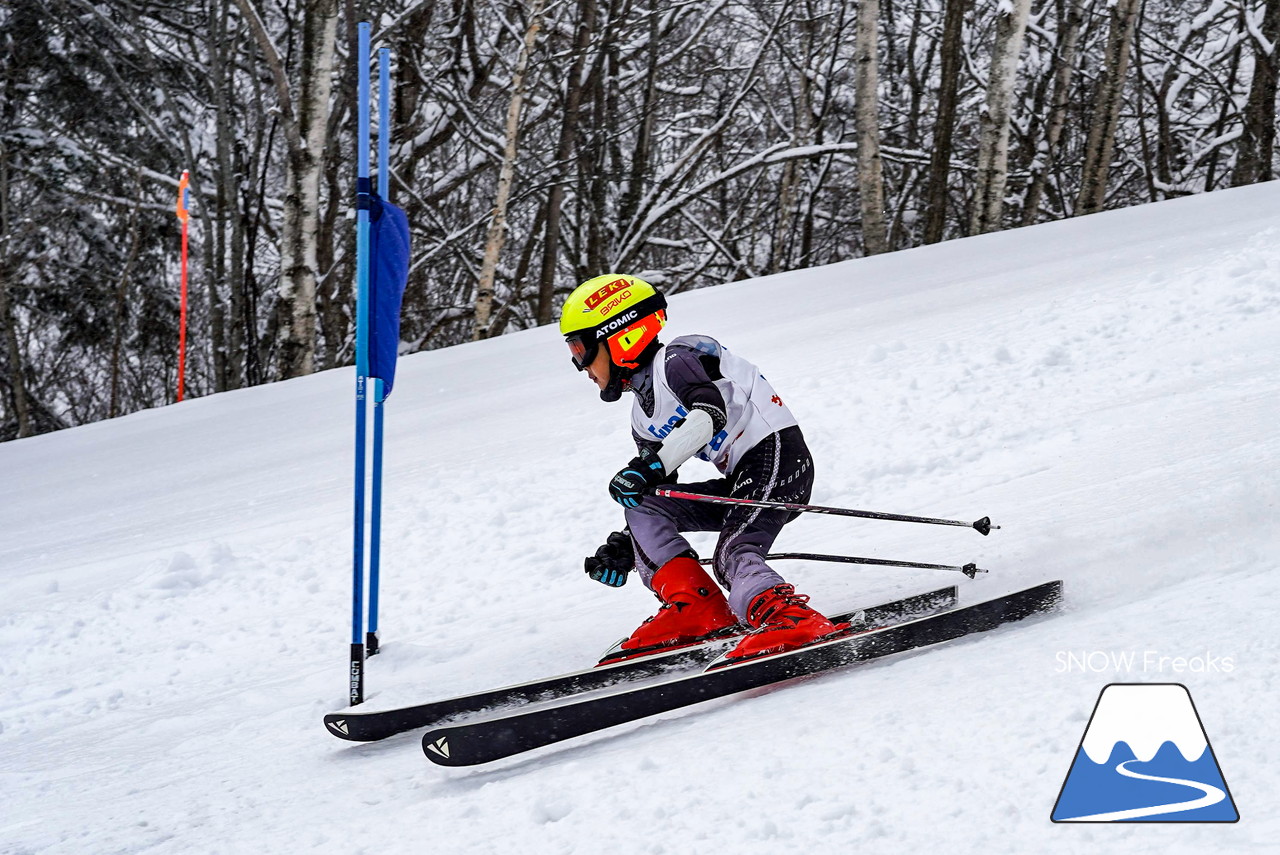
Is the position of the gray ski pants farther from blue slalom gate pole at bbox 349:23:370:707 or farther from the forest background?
the forest background

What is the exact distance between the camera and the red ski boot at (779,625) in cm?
335

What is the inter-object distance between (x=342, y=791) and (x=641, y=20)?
1214 centimetres

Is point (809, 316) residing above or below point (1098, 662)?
above

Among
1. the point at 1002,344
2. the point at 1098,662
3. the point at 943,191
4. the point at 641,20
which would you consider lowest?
the point at 1098,662

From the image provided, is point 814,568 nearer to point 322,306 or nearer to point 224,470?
point 224,470

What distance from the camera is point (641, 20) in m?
13.4

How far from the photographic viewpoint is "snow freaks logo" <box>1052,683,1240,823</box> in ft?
6.75

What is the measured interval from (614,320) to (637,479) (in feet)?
2.10

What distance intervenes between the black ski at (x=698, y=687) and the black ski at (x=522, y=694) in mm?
A: 299

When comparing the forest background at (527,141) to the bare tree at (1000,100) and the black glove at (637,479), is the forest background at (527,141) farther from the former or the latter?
the black glove at (637,479)

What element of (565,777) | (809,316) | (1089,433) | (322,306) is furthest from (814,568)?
(322,306)

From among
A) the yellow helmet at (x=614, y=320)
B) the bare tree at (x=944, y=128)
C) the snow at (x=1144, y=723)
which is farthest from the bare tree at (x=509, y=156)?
the snow at (x=1144, y=723)

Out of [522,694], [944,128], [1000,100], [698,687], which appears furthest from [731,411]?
[944,128]

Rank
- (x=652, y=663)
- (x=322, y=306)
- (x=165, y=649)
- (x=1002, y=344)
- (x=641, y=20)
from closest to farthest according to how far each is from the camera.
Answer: (x=652, y=663) → (x=165, y=649) → (x=1002, y=344) → (x=641, y=20) → (x=322, y=306)
